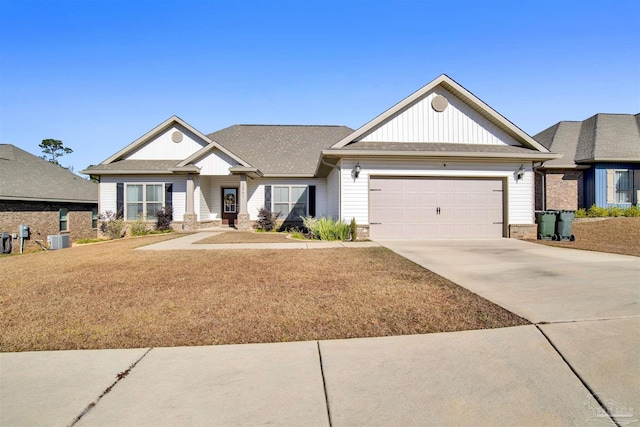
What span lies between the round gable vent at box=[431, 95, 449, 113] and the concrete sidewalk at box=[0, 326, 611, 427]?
447 inches

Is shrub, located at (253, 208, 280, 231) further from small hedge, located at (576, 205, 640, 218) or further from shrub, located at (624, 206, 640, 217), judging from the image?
shrub, located at (624, 206, 640, 217)

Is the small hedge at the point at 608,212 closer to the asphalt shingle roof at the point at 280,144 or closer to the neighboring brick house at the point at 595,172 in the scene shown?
the neighboring brick house at the point at 595,172

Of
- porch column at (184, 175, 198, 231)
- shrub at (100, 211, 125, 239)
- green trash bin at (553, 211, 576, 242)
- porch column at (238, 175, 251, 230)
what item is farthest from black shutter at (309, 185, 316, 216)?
green trash bin at (553, 211, 576, 242)

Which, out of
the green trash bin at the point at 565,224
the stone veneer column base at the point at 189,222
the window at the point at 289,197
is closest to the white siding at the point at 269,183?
the window at the point at 289,197

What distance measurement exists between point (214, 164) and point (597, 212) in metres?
19.7

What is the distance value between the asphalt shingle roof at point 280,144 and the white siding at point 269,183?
507mm

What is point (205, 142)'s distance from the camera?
18406 millimetres

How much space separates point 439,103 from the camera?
42.8ft

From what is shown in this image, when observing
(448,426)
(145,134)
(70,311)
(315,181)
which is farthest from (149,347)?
(145,134)

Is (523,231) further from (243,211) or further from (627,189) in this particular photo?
(243,211)

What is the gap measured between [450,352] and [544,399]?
2.66 feet

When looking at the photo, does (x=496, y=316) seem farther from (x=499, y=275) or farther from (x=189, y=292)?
(x=189, y=292)

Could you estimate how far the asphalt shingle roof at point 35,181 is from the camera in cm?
1850

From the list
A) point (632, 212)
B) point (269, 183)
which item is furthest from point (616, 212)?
point (269, 183)
